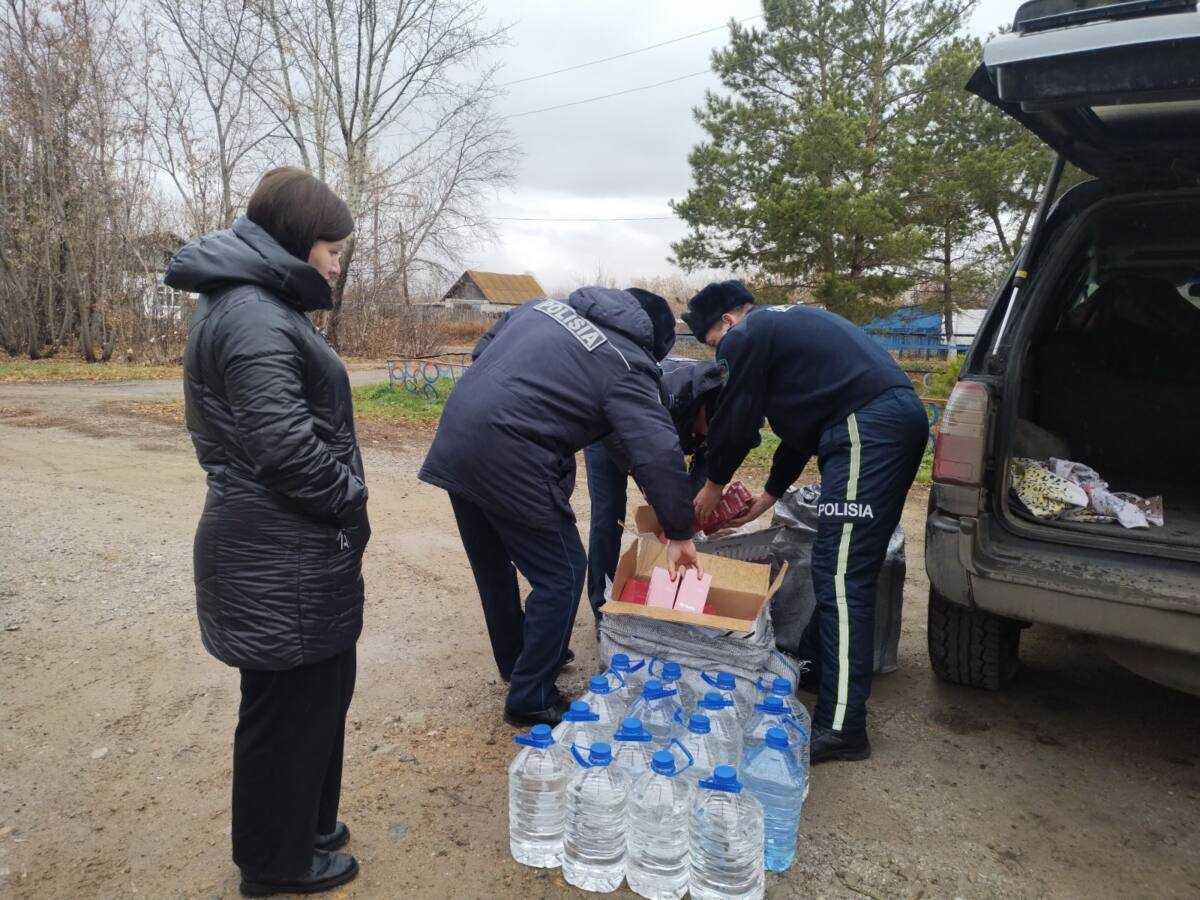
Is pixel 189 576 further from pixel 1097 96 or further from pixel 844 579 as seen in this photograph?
pixel 1097 96

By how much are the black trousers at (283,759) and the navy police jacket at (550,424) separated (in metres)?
0.81

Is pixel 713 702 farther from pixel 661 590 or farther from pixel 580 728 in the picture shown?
pixel 661 590

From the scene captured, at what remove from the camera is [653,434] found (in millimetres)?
2721

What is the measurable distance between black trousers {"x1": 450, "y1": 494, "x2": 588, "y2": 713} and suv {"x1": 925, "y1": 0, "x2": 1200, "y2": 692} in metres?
1.26

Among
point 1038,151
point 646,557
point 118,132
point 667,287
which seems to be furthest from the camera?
point 667,287

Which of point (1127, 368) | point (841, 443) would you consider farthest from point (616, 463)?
point (1127, 368)

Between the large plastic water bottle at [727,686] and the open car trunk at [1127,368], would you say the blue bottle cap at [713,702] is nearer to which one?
the large plastic water bottle at [727,686]

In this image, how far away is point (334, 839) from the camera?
2303 millimetres

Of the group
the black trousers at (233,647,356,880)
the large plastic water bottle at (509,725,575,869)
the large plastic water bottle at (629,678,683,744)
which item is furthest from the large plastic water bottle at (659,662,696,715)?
the black trousers at (233,647,356,880)

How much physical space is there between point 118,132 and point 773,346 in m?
22.6

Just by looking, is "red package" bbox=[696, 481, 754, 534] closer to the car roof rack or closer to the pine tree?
the car roof rack

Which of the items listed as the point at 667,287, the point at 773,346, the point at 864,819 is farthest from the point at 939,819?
the point at 667,287

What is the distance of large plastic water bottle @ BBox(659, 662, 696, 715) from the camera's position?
2.64 m

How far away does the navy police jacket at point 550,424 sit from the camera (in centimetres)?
271
